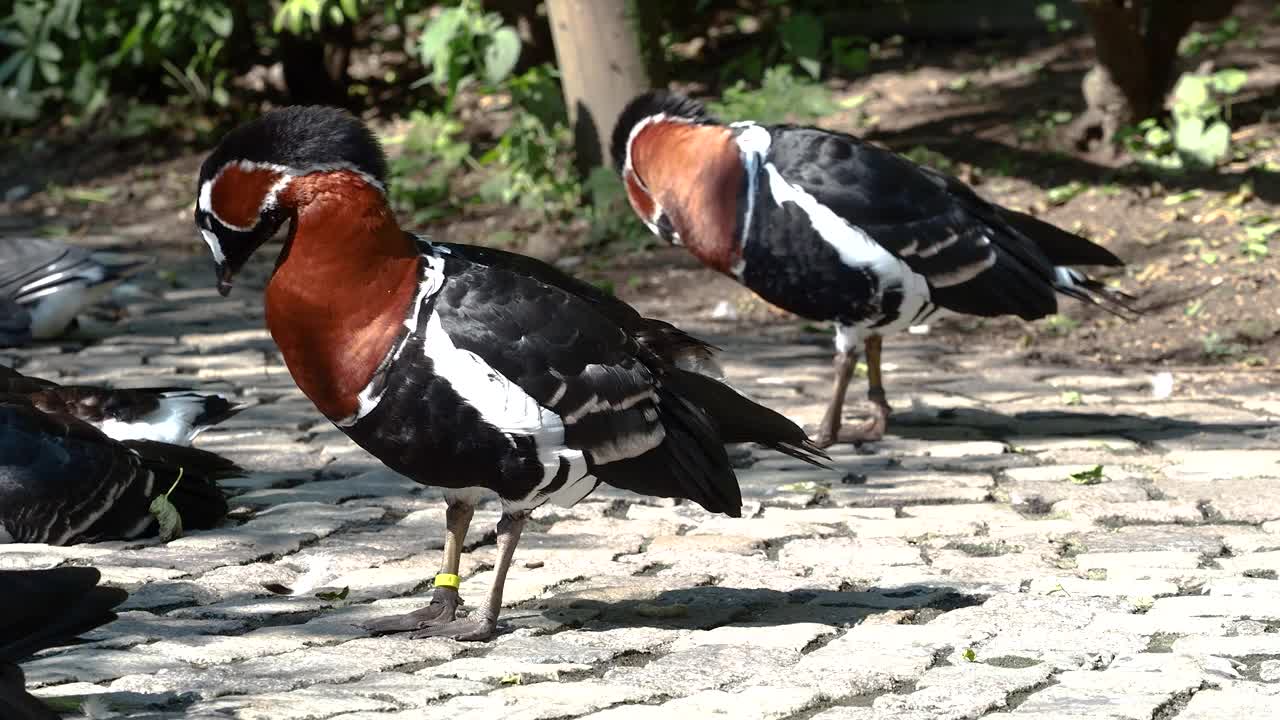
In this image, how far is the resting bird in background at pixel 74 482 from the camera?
14.9 ft

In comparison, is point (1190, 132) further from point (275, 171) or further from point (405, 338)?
point (275, 171)

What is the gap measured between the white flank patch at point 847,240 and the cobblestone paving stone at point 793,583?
0.64 metres

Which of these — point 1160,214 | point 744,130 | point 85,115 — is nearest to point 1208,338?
point 1160,214

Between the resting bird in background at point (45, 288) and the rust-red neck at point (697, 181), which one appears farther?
the resting bird in background at point (45, 288)

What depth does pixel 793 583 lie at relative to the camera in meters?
4.50

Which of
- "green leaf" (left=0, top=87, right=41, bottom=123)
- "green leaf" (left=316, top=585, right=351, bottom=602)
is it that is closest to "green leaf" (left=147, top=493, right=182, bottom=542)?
"green leaf" (left=316, top=585, right=351, bottom=602)

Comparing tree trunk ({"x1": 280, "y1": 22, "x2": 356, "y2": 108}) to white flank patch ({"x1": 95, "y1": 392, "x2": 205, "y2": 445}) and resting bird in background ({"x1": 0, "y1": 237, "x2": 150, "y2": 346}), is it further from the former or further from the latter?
white flank patch ({"x1": 95, "y1": 392, "x2": 205, "y2": 445})

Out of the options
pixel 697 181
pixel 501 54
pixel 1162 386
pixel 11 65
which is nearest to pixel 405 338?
pixel 697 181

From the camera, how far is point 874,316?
5891 millimetres

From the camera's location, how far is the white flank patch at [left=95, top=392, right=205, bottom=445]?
510 cm

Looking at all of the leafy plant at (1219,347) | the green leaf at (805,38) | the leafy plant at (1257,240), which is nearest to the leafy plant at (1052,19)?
the green leaf at (805,38)

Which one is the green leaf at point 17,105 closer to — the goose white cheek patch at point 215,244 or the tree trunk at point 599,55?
the tree trunk at point 599,55

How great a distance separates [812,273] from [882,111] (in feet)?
16.5

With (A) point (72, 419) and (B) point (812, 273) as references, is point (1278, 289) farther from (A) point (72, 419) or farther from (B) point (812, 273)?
(A) point (72, 419)
